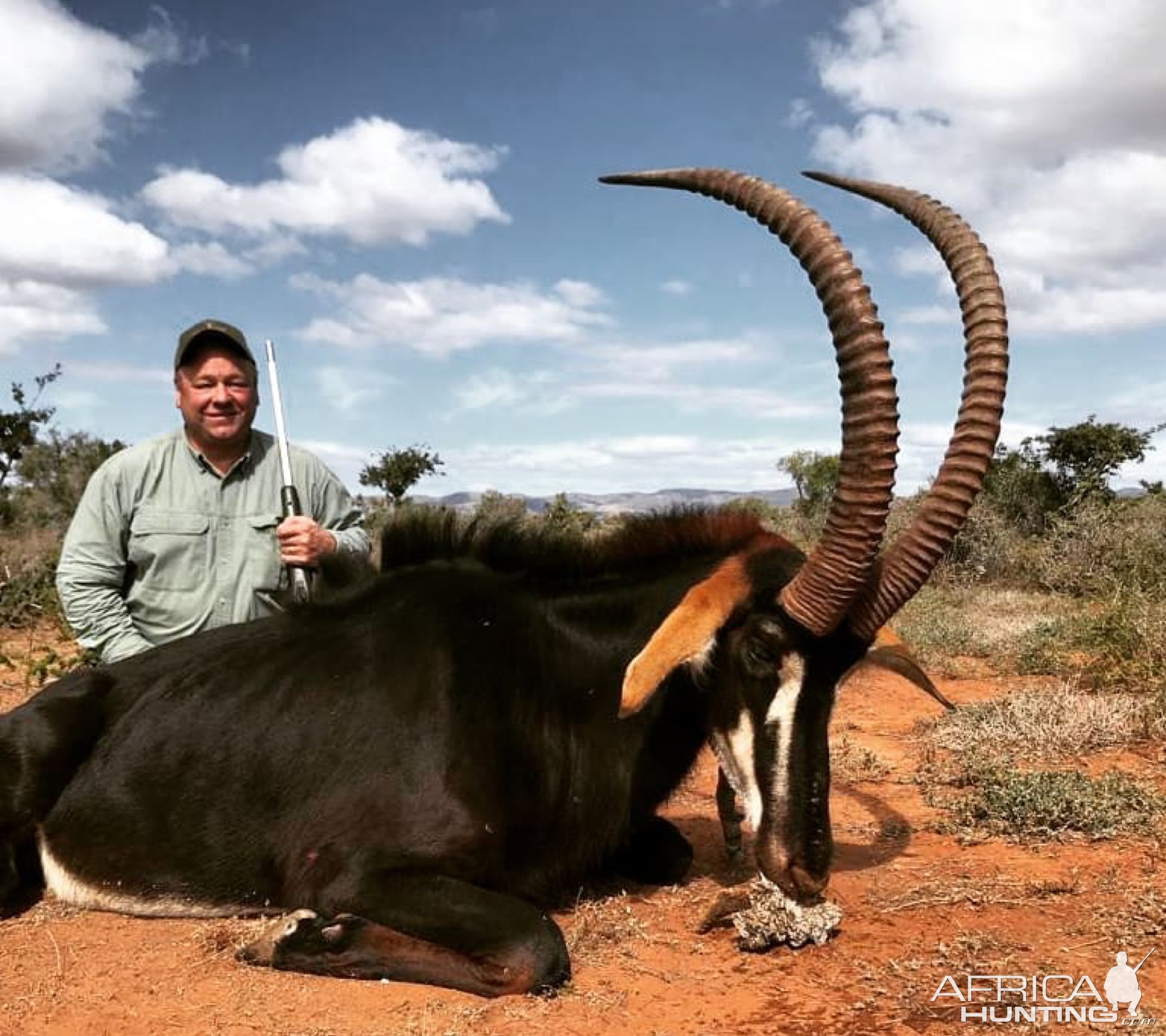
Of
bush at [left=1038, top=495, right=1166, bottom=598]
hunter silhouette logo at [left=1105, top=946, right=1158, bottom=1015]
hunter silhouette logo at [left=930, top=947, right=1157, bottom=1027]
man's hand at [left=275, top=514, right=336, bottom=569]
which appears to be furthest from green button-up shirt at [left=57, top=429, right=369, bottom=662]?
bush at [left=1038, top=495, right=1166, bottom=598]

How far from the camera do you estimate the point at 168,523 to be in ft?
19.9

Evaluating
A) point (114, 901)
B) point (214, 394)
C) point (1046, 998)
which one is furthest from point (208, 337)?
point (1046, 998)

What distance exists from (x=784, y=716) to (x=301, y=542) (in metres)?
2.76

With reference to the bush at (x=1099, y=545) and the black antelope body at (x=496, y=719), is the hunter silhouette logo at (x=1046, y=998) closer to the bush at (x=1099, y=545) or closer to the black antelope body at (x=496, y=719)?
the black antelope body at (x=496, y=719)

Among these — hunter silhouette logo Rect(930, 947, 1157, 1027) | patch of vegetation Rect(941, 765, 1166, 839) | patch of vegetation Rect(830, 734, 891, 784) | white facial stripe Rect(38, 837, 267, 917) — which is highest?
patch of vegetation Rect(941, 765, 1166, 839)

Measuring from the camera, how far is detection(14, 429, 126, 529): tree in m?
31.1

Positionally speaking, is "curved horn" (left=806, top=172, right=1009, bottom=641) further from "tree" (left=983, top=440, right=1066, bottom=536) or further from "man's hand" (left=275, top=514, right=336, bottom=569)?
"tree" (left=983, top=440, right=1066, bottom=536)

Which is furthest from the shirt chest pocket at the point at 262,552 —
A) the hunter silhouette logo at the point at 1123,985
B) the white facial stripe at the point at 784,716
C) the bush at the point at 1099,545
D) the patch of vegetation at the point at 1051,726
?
the bush at the point at 1099,545

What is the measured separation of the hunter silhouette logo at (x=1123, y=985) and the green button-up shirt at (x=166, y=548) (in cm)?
392

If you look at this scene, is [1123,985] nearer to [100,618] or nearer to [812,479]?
[100,618]

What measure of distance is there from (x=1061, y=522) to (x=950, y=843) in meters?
11.4

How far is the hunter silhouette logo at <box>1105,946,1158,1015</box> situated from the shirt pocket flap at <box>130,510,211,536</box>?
15.6 feet

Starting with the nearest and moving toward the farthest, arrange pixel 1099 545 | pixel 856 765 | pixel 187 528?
pixel 187 528 → pixel 856 765 → pixel 1099 545

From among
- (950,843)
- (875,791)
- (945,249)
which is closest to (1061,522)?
(875,791)
